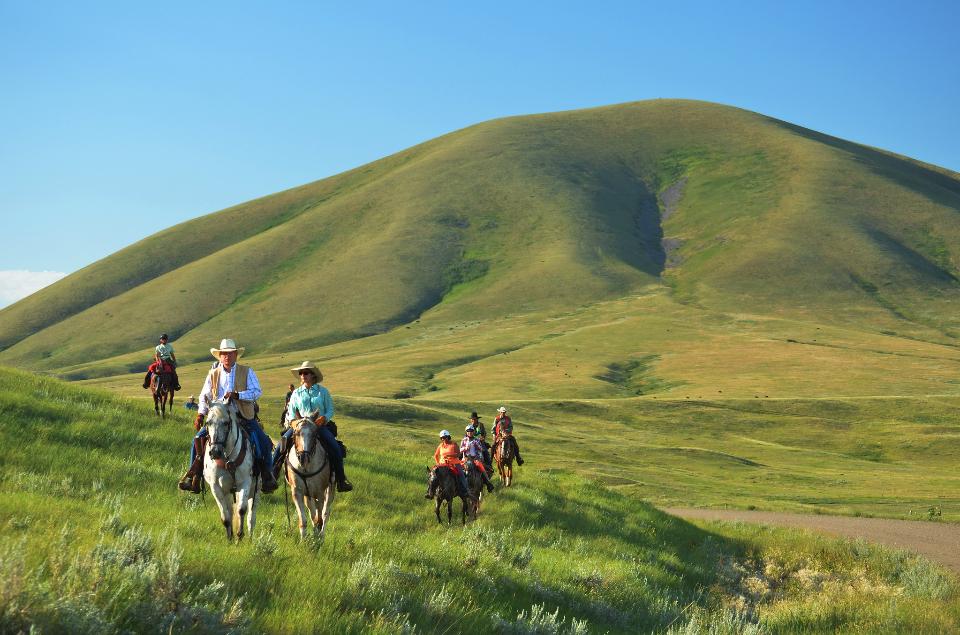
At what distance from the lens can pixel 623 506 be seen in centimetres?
2388

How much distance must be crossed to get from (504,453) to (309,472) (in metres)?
14.1

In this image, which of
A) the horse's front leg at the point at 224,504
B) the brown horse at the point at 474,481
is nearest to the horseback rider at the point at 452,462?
the brown horse at the point at 474,481

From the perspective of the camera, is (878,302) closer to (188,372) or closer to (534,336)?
(534,336)

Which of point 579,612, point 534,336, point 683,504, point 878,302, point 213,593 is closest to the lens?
point 213,593

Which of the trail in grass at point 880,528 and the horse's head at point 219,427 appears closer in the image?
the horse's head at point 219,427

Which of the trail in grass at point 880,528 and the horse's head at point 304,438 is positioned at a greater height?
the horse's head at point 304,438

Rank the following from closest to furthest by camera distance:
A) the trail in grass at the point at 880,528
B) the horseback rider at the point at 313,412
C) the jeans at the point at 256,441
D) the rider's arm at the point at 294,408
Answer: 1. the jeans at the point at 256,441
2. the horseback rider at the point at 313,412
3. the rider's arm at the point at 294,408
4. the trail in grass at the point at 880,528

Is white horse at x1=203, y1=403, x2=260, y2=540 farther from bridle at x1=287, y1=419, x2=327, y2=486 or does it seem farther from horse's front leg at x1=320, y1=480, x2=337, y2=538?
horse's front leg at x1=320, y1=480, x2=337, y2=538

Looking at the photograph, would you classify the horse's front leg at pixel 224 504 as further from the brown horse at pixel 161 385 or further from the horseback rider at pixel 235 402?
the brown horse at pixel 161 385

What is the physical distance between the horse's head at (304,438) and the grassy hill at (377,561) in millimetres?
1327

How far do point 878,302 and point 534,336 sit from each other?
241 feet

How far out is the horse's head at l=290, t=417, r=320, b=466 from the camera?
14.0m

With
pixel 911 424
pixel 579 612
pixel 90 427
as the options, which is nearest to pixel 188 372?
pixel 911 424

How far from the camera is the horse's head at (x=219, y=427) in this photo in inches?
471
